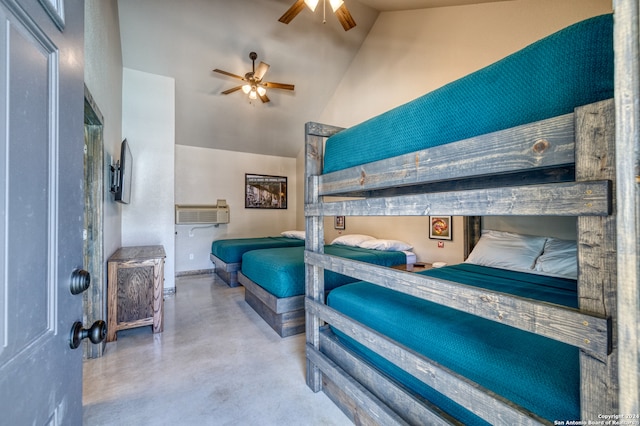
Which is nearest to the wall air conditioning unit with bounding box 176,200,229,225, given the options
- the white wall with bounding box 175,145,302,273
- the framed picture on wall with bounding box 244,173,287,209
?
the white wall with bounding box 175,145,302,273

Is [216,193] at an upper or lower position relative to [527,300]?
upper

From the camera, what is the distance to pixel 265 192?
6.56 metres

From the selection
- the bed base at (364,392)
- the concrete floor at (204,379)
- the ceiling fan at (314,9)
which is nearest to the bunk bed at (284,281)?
the concrete floor at (204,379)

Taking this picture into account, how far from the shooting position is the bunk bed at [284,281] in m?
2.70

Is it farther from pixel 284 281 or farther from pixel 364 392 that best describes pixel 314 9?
pixel 364 392

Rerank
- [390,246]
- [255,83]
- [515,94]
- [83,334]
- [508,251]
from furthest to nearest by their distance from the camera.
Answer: [255,83] → [390,246] → [508,251] → [515,94] → [83,334]

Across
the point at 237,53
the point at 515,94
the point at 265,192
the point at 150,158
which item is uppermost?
the point at 237,53

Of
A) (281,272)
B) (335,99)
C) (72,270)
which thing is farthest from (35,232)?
(335,99)

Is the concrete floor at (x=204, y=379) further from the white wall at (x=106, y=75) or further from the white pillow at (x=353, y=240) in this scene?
the white pillow at (x=353, y=240)

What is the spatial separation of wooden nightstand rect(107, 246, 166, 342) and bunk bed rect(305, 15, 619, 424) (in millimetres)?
2089

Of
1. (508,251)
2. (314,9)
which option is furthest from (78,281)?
(314,9)

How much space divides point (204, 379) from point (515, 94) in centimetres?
252

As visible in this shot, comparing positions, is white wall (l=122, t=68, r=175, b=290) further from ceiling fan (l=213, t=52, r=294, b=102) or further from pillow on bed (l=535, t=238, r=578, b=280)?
pillow on bed (l=535, t=238, r=578, b=280)

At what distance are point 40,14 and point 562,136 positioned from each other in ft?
4.23
